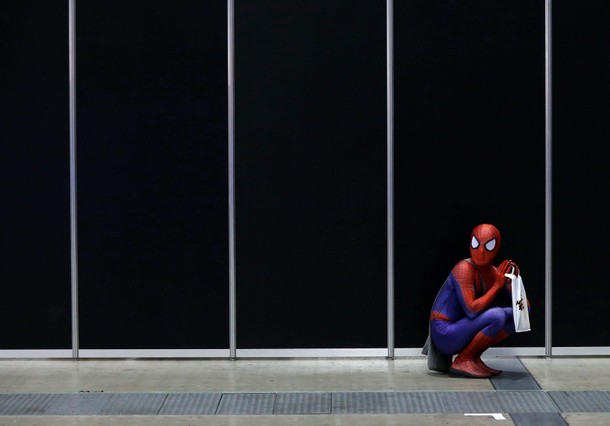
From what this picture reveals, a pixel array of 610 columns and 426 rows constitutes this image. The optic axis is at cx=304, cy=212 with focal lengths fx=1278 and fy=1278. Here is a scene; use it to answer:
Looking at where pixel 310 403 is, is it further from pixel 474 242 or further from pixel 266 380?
pixel 474 242

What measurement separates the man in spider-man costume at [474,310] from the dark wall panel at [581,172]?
960 mm

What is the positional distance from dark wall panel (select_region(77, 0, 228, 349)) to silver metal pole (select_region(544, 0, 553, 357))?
2748 mm

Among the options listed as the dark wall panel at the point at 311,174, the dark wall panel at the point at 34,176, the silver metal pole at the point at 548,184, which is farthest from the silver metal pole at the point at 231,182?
the silver metal pole at the point at 548,184

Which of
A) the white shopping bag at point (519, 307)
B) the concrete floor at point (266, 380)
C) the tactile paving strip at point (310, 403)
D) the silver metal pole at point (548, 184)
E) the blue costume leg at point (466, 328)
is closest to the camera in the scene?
the concrete floor at point (266, 380)

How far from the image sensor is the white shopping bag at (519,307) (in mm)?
9977

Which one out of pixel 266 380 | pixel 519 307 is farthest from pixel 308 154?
pixel 519 307

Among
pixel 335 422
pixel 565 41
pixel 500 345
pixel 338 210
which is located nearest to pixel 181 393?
pixel 335 422

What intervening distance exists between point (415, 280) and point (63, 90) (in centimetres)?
344

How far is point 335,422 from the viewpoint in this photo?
8938 mm

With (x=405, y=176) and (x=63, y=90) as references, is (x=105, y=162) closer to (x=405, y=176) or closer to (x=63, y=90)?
(x=63, y=90)

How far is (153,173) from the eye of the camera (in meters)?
11.0

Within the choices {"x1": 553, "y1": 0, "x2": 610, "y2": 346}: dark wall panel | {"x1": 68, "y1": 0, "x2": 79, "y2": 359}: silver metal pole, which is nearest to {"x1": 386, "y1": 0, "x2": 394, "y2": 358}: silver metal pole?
{"x1": 553, "y1": 0, "x2": 610, "y2": 346}: dark wall panel

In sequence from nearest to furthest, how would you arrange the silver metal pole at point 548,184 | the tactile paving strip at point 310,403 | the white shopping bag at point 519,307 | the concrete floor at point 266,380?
the concrete floor at point 266,380, the tactile paving strip at point 310,403, the white shopping bag at point 519,307, the silver metal pole at point 548,184

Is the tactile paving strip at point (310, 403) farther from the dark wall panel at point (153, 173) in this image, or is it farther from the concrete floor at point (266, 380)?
the dark wall panel at point (153, 173)
